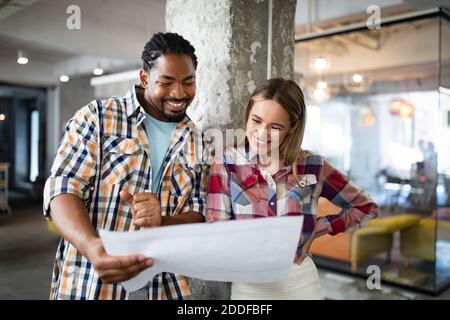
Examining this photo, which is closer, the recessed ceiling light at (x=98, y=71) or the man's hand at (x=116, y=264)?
the man's hand at (x=116, y=264)

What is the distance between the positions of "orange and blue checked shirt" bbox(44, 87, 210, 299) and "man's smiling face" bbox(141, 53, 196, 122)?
0.05 m

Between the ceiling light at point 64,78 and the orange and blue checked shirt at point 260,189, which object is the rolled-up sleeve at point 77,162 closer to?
the orange and blue checked shirt at point 260,189

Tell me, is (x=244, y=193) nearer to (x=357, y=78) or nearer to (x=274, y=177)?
(x=274, y=177)

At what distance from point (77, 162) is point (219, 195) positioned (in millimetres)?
299

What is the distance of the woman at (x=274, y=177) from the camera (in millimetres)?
867

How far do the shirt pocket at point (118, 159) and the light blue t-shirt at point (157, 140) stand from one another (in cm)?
5

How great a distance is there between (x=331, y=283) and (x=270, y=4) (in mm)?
2735

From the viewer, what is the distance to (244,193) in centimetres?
90

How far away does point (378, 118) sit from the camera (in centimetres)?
655

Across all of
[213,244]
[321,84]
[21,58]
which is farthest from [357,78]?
[213,244]

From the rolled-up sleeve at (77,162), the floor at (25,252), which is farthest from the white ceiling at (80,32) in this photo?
the floor at (25,252)
